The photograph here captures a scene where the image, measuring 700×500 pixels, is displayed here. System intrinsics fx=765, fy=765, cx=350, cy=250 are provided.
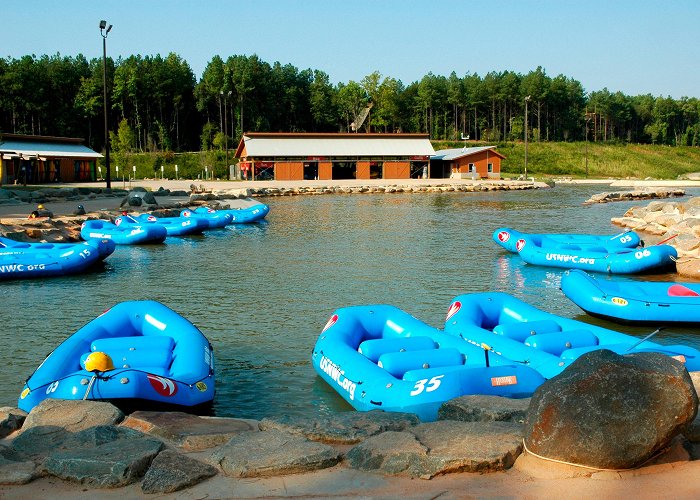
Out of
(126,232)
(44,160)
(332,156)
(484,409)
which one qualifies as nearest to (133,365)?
(484,409)

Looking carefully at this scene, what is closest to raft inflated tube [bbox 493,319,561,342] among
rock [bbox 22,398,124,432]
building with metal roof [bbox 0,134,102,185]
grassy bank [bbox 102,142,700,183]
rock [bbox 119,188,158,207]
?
rock [bbox 22,398,124,432]

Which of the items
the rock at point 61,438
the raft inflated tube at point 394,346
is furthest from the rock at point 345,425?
the raft inflated tube at point 394,346

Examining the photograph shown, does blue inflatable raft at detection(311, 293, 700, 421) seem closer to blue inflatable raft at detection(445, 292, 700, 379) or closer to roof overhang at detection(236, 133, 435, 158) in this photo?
blue inflatable raft at detection(445, 292, 700, 379)

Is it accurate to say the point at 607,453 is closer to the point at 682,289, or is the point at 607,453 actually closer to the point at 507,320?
the point at 507,320

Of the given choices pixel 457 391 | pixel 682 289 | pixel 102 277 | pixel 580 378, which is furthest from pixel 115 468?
pixel 102 277

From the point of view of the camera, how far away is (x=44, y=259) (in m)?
15.9

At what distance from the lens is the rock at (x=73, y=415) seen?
591 cm

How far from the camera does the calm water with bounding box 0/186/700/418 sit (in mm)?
9250

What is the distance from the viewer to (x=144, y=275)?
16.8 meters

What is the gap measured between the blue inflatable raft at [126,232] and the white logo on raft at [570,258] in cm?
1100

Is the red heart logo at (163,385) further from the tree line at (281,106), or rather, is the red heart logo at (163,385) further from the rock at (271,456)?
the tree line at (281,106)

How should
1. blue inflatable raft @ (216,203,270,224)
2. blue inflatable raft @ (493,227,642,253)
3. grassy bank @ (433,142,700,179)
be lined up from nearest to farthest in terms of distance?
blue inflatable raft @ (493,227,642,253) → blue inflatable raft @ (216,203,270,224) → grassy bank @ (433,142,700,179)

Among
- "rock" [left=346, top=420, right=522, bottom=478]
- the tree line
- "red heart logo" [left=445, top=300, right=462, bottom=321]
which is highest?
the tree line

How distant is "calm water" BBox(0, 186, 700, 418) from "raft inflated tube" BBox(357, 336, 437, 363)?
624 mm
